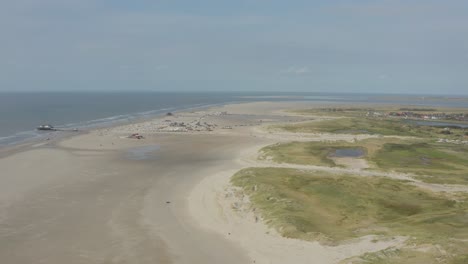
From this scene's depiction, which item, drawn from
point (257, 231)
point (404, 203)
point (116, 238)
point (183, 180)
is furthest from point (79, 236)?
point (404, 203)

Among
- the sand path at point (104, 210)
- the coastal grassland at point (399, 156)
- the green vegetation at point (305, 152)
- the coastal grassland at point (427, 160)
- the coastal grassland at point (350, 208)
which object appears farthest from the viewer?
the green vegetation at point (305, 152)

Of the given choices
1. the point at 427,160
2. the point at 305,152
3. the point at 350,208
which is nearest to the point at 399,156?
the point at 427,160

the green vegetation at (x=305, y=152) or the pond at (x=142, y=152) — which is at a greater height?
the green vegetation at (x=305, y=152)

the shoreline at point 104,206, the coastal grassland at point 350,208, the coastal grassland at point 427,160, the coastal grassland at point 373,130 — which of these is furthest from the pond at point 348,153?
the coastal grassland at point 373,130

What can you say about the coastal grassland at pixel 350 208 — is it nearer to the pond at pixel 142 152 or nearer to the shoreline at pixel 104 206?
the shoreline at pixel 104 206

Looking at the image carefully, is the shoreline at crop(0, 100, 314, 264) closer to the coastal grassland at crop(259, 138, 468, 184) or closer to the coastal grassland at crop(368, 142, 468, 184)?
the coastal grassland at crop(259, 138, 468, 184)

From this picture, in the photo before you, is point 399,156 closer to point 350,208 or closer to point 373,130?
point 350,208
